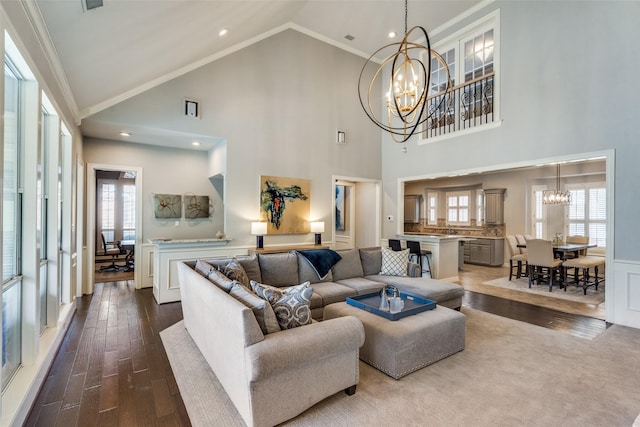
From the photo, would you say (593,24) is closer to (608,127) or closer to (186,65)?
(608,127)

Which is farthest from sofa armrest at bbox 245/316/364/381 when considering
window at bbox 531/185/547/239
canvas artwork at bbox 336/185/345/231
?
window at bbox 531/185/547/239

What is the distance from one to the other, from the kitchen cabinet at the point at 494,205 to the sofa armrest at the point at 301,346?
7.74 m

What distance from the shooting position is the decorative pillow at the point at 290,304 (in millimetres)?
2258

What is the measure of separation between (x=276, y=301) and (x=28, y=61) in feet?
8.05

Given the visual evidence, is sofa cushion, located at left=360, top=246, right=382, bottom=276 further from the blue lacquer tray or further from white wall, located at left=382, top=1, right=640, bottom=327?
white wall, located at left=382, top=1, right=640, bottom=327

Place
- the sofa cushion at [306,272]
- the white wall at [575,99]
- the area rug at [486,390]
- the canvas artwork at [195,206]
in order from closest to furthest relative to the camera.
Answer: the area rug at [486,390]
the white wall at [575,99]
the sofa cushion at [306,272]
the canvas artwork at [195,206]

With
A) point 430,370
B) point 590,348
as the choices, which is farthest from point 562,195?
point 430,370

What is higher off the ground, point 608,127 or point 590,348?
point 608,127

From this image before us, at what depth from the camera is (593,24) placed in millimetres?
4309

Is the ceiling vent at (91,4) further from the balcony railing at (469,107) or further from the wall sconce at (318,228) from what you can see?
the balcony railing at (469,107)

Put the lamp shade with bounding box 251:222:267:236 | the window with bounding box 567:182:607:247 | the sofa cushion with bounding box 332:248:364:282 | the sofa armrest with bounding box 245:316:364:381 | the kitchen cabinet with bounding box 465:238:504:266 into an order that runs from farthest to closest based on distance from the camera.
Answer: the kitchen cabinet with bounding box 465:238:504:266 < the window with bounding box 567:182:607:247 < the lamp shade with bounding box 251:222:267:236 < the sofa cushion with bounding box 332:248:364:282 < the sofa armrest with bounding box 245:316:364:381

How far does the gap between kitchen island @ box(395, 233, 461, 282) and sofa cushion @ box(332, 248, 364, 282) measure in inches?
75.2

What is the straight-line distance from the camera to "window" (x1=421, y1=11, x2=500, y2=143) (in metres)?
5.61

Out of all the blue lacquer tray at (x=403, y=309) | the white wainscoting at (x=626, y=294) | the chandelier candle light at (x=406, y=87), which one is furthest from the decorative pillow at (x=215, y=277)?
the white wainscoting at (x=626, y=294)
